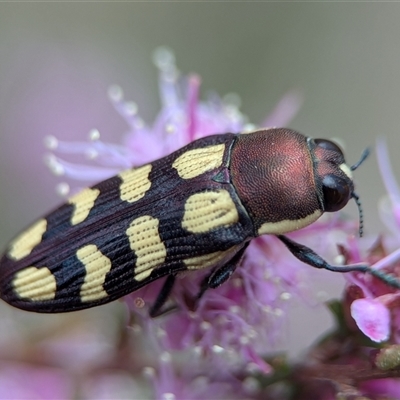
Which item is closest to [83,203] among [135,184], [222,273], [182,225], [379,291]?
[135,184]

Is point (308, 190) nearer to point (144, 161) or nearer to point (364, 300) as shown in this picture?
point (364, 300)

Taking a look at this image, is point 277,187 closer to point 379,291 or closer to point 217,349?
point 379,291

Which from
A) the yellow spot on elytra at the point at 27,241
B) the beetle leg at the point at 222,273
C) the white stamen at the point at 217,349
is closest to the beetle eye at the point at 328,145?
the beetle leg at the point at 222,273

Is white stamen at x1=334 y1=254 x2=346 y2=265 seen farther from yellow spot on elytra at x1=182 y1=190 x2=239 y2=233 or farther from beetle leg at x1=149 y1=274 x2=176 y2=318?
beetle leg at x1=149 y1=274 x2=176 y2=318

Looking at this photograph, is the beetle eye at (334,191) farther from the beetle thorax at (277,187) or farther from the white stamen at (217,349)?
the white stamen at (217,349)

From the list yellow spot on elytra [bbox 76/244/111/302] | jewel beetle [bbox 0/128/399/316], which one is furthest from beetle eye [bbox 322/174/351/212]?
yellow spot on elytra [bbox 76/244/111/302]
